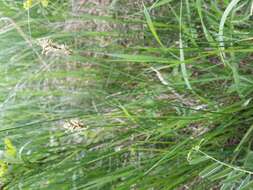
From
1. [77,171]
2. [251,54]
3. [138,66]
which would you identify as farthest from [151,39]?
[77,171]

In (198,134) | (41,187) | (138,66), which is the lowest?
(41,187)

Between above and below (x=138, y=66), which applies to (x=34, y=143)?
below

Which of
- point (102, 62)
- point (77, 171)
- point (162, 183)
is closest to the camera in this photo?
point (162, 183)

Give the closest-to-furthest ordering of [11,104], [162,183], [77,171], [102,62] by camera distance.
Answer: [162,183]
[77,171]
[102,62]
[11,104]

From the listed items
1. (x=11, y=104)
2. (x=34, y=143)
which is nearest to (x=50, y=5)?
(x=11, y=104)

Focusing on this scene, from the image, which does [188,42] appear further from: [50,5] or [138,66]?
[50,5]

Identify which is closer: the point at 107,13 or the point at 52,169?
the point at 52,169
